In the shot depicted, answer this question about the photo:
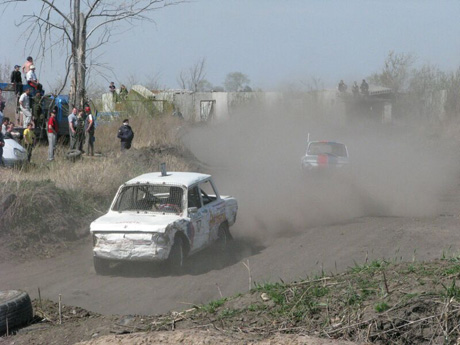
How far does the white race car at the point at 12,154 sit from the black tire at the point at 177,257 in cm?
776

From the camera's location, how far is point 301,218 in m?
16.8

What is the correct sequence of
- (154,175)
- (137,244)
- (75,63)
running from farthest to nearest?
1. (75,63)
2. (154,175)
3. (137,244)

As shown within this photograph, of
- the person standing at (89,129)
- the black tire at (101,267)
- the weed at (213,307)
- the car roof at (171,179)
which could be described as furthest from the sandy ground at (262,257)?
the person standing at (89,129)

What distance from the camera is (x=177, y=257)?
37.4 ft

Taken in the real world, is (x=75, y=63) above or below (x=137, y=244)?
above

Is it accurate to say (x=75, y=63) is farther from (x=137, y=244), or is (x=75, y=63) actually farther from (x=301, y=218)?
(x=137, y=244)

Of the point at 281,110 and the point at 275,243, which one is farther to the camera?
the point at 281,110

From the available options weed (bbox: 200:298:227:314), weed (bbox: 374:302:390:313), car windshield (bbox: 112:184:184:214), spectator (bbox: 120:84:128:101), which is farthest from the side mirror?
spectator (bbox: 120:84:128:101)

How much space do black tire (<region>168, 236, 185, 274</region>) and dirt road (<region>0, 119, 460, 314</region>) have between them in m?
0.26

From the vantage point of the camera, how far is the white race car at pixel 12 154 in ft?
58.4

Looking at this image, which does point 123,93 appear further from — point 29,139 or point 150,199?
point 150,199

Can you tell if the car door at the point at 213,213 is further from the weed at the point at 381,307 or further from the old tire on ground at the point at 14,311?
the weed at the point at 381,307

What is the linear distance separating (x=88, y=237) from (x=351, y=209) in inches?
291

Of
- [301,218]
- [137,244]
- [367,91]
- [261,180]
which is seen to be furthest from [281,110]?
[137,244]
